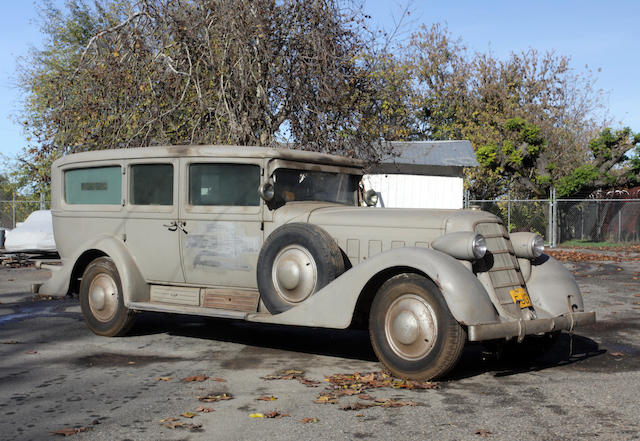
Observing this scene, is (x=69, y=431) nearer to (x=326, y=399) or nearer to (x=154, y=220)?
(x=326, y=399)

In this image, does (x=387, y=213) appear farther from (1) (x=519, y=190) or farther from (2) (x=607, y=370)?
(1) (x=519, y=190)

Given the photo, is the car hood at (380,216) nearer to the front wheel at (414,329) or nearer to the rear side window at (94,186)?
the front wheel at (414,329)

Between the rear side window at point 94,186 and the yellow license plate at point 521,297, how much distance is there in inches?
176

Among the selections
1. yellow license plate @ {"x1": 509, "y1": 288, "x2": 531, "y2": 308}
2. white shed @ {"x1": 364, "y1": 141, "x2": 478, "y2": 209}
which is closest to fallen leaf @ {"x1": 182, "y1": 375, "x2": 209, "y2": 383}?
yellow license plate @ {"x1": 509, "y1": 288, "x2": 531, "y2": 308}

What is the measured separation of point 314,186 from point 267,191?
2.32 ft

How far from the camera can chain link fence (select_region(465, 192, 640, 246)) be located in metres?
29.4

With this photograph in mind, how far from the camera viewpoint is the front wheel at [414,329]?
516cm

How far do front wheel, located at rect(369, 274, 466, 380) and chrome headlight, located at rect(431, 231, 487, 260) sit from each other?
368mm

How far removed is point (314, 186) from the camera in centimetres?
706

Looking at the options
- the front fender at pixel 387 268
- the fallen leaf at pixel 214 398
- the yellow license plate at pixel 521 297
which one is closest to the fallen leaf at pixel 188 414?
the fallen leaf at pixel 214 398

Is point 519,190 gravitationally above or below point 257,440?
above

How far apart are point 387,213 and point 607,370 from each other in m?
2.40

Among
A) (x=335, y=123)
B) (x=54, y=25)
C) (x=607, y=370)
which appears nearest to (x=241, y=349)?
(x=607, y=370)

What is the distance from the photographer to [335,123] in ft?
48.6
